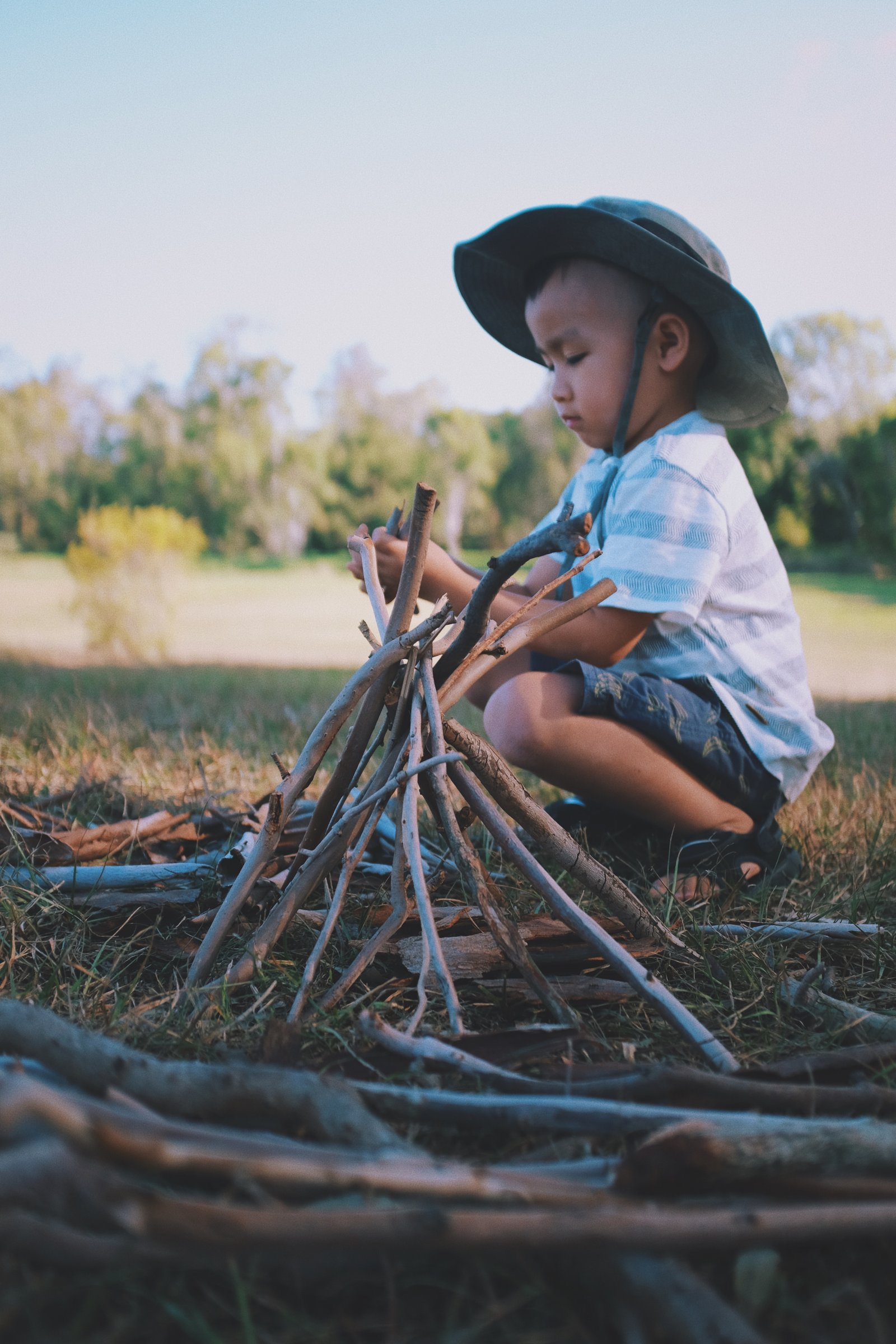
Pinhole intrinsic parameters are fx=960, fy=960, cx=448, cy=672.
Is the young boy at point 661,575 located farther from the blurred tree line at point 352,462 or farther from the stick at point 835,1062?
the blurred tree line at point 352,462

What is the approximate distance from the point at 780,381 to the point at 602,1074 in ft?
6.72

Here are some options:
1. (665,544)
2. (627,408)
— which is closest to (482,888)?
(665,544)

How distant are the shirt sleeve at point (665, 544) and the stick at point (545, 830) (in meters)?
0.80

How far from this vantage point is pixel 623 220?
2342 mm

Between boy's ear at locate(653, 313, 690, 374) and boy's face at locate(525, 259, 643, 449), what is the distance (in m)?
0.08

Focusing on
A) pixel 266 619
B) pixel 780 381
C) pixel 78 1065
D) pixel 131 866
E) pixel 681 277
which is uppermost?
pixel 681 277

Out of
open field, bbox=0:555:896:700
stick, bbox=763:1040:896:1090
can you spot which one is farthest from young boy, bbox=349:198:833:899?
open field, bbox=0:555:896:700

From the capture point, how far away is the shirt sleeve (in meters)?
2.24

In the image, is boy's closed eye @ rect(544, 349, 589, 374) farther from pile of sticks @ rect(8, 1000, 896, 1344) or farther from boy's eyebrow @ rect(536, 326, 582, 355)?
pile of sticks @ rect(8, 1000, 896, 1344)

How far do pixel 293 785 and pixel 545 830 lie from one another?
42cm

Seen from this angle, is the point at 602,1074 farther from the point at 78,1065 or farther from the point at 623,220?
the point at 623,220

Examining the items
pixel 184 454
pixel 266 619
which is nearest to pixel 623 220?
pixel 266 619

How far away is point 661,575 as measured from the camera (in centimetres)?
225

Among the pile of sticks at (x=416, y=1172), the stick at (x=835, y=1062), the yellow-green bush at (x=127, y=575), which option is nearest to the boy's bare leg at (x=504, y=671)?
the stick at (x=835, y=1062)
